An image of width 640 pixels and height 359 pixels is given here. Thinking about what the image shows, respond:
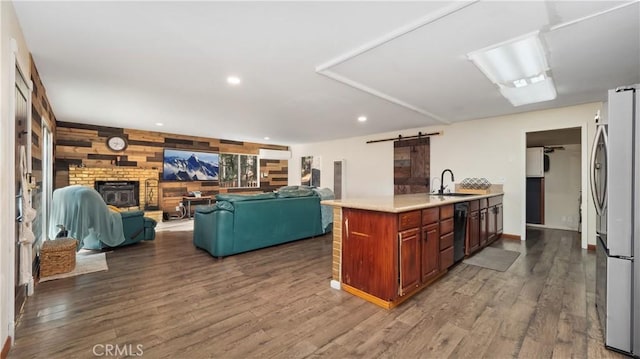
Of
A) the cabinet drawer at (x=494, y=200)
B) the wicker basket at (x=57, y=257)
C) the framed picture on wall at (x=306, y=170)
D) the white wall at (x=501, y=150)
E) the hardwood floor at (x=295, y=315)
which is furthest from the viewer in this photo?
the framed picture on wall at (x=306, y=170)

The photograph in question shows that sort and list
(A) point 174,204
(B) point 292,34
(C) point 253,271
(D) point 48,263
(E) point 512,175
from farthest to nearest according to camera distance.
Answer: (A) point 174,204 → (E) point 512,175 → (C) point 253,271 → (D) point 48,263 → (B) point 292,34

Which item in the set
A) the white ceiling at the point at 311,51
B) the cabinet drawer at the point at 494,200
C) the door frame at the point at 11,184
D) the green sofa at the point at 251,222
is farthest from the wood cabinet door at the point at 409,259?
the door frame at the point at 11,184

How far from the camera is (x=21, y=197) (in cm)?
228

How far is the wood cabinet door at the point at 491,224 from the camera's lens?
4429 mm

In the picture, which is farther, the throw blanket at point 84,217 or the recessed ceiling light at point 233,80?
the throw blanket at point 84,217

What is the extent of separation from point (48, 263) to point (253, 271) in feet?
7.46

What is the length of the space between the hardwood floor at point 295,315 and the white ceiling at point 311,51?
2.32 m

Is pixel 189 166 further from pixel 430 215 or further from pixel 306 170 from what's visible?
pixel 430 215

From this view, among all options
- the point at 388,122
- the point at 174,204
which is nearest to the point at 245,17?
the point at 388,122

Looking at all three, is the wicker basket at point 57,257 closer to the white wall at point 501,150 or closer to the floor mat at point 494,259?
the floor mat at point 494,259

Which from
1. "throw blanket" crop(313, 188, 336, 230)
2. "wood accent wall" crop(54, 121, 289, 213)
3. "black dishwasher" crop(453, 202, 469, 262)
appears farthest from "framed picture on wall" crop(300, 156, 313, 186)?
"black dishwasher" crop(453, 202, 469, 262)

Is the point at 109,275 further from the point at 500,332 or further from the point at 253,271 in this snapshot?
the point at 500,332

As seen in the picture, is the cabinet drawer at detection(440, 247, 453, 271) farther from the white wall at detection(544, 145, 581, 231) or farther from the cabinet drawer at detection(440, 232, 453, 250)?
the white wall at detection(544, 145, 581, 231)

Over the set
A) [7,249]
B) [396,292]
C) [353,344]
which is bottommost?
[353,344]
